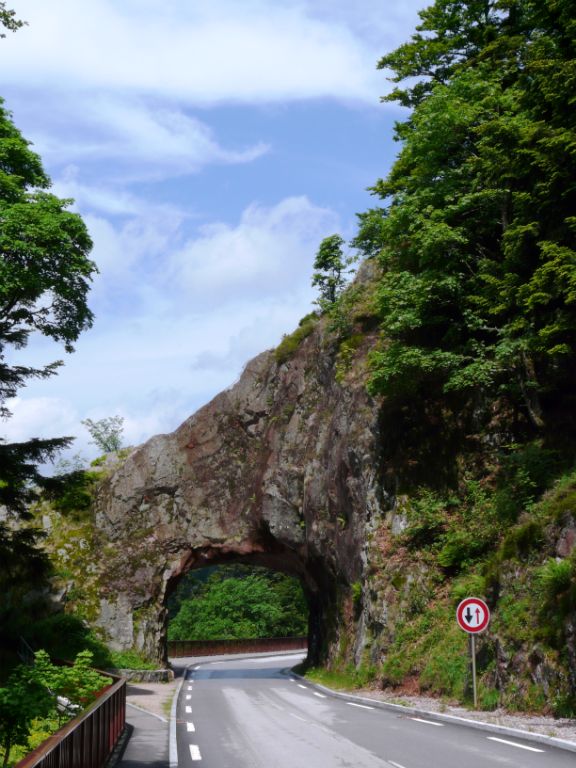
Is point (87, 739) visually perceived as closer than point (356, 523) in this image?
Yes

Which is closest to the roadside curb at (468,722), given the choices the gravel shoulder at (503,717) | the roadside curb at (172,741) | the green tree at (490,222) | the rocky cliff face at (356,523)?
the gravel shoulder at (503,717)

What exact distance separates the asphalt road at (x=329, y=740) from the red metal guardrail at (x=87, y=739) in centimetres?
124

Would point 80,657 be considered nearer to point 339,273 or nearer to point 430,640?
point 430,640

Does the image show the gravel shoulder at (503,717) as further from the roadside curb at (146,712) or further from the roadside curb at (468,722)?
the roadside curb at (146,712)

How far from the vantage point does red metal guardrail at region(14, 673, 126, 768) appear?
609 centimetres

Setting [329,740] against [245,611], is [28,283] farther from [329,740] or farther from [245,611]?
[245,611]

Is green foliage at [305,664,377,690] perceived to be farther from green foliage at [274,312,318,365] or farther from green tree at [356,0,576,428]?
green foliage at [274,312,318,365]

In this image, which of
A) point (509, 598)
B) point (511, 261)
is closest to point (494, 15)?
point (511, 261)

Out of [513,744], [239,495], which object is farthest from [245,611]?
[513,744]

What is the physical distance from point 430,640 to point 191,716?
7.42 m

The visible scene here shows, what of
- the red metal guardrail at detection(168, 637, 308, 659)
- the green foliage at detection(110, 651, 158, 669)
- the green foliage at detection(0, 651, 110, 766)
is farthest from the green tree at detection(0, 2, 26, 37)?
the red metal guardrail at detection(168, 637, 308, 659)

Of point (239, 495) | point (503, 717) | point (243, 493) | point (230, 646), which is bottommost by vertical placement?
point (230, 646)

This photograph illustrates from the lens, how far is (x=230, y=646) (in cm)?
6188

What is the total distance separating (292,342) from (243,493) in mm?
8867
